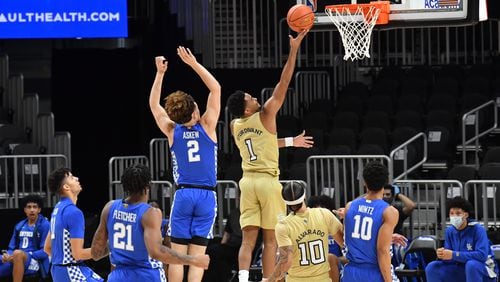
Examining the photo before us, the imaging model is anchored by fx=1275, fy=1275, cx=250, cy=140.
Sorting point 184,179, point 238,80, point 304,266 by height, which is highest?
point 238,80

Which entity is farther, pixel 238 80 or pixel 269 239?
pixel 238 80

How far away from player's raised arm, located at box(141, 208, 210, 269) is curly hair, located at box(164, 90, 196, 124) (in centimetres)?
198

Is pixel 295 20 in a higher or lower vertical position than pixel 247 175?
higher

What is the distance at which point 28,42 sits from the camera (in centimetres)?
2172

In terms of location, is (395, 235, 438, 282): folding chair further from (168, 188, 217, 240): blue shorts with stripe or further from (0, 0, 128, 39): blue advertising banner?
(0, 0, 128, 39): blue advertising banner

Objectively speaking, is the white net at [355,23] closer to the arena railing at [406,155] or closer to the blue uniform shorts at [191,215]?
the blue uniform shorts at [191,215]

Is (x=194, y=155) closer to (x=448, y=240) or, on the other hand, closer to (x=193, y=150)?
(x=193, y=150)

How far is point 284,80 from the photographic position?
11.6m

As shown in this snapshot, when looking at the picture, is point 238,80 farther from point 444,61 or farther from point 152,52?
point 444,61

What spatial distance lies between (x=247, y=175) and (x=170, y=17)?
33.3ft

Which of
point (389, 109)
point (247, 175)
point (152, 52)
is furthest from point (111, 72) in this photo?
point (247, 175)

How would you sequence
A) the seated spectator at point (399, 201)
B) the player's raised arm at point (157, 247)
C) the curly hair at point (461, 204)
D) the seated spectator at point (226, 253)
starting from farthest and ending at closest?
the seated spectator at point (226, 253), the seated spectator at point (399, 201), the curly hair at point (461, 204), the player's raised arm at point (157, 247)

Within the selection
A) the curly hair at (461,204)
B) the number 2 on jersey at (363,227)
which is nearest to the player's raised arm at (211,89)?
the number 2 on jersey at (363,227)

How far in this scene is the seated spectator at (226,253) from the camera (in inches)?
643
